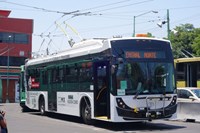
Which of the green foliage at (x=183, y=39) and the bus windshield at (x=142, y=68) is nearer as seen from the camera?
the bus windshield at (x=142, y=68)

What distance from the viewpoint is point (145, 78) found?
51.1ft

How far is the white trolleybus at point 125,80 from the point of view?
15.3m

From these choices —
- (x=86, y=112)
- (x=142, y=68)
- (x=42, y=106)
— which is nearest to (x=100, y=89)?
(x=86, y=112)

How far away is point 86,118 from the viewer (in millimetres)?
17672

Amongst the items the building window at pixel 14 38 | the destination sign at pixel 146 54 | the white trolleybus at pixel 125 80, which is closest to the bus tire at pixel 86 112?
the white trolleybus at pixel 125 80

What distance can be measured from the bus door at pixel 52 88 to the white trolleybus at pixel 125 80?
8.94 feet

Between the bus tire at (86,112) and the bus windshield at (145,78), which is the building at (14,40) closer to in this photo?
the bus tire at (86,112)

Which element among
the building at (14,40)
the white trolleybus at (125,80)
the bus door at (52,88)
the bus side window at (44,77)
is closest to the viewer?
the white trolleybus at (125,80)

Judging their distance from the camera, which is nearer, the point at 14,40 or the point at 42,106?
the point at 42,106

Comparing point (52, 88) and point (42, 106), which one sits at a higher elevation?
point (52, 88)

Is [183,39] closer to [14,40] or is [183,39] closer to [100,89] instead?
[14,40]

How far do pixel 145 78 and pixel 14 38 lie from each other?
4397cm

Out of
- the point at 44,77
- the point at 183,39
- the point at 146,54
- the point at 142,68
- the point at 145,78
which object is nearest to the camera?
the point at 145,78

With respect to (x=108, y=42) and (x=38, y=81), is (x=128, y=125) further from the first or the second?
(x=38, y=81)
